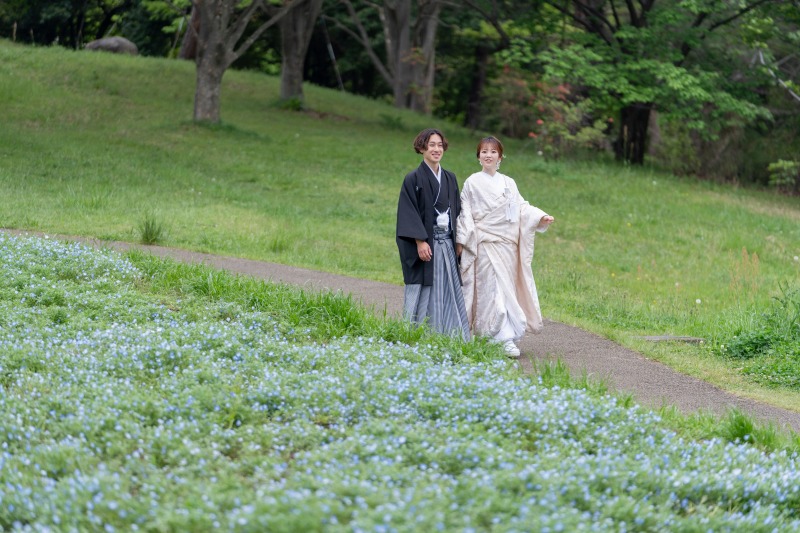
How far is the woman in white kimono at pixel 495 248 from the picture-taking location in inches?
352

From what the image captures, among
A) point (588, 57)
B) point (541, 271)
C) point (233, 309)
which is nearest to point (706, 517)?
point (233, 309)

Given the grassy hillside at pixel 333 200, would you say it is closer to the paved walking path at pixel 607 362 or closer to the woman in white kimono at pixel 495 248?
the paved walking path at pixel 607 362

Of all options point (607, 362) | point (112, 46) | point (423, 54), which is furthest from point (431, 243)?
point (112, 46)

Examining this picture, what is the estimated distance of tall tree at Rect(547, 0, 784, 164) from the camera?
79.4ft

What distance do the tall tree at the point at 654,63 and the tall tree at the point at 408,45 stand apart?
650 cm

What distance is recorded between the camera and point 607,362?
29.3 ft

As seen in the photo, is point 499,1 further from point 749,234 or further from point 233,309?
point 233,309

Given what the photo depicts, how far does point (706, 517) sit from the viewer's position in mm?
4770

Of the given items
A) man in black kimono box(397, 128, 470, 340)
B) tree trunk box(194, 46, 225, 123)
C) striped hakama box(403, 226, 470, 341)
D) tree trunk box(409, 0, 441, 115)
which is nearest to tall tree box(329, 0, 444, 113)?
tree trunk box(409, 0, 441, 115)

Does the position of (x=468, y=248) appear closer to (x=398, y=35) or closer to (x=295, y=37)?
(x=295, y=37)

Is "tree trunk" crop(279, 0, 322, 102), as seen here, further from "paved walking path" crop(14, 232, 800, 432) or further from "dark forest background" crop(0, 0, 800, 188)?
"paved walking path" crop(14, 232, 800, 432)

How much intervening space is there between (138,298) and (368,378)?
3180 mm

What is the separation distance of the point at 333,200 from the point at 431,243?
10.5 meters

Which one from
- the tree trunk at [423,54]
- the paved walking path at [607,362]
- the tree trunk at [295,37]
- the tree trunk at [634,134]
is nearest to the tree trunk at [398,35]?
the tree trunk at [423,54]
